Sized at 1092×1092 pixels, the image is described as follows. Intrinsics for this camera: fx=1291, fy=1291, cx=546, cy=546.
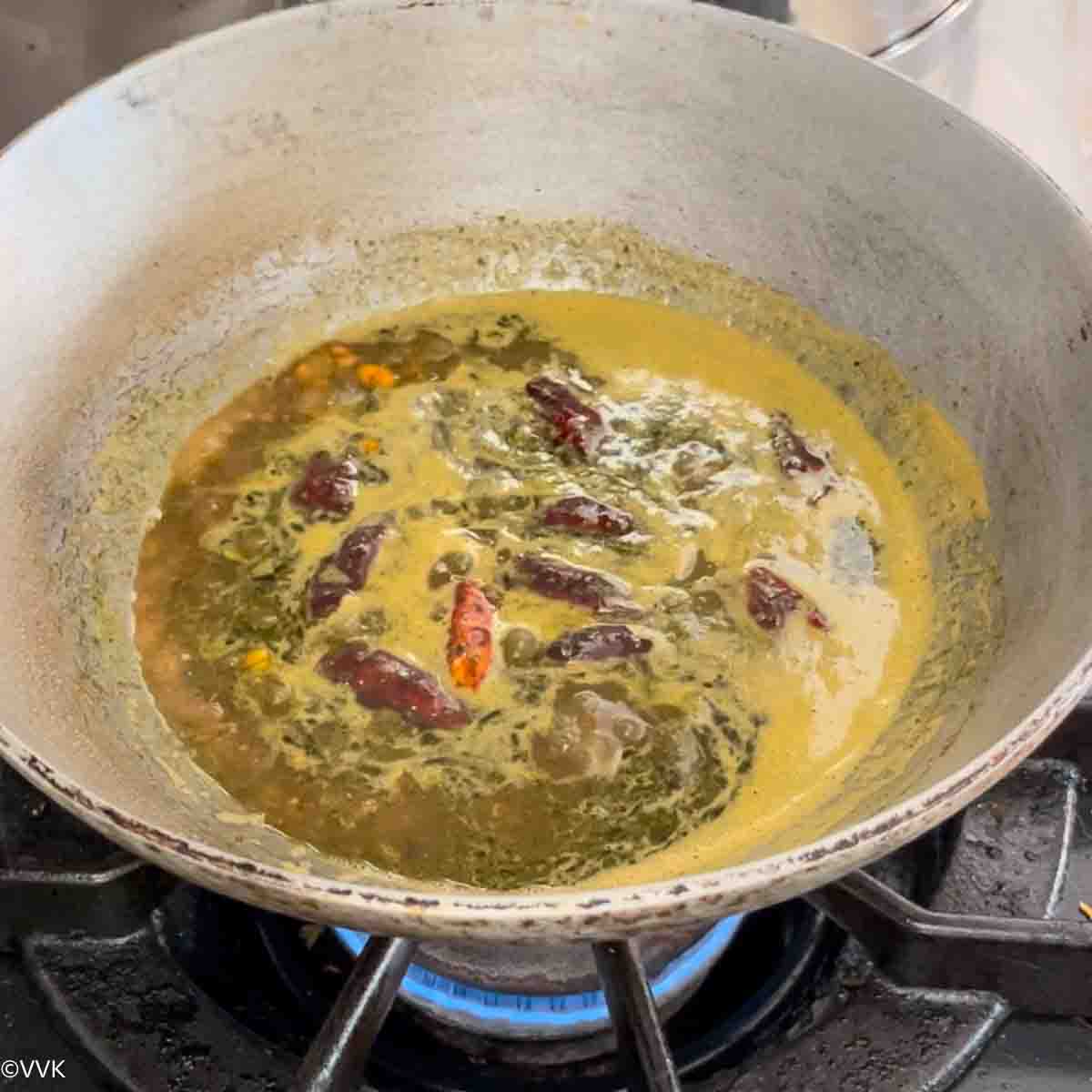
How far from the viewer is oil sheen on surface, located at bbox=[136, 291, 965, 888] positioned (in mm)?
968

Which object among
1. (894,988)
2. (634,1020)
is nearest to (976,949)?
(894,988)

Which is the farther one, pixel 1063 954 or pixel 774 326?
pixel 774 326

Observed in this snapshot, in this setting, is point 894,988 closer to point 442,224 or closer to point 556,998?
point 556,998

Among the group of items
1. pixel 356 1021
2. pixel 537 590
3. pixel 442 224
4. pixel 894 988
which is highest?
pixel 442 224

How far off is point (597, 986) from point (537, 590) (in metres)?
0.34

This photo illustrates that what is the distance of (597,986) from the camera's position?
3.08 ft

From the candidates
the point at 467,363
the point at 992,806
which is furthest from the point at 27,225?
the point at 992,806

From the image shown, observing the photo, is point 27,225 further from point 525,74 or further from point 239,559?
point 525,74

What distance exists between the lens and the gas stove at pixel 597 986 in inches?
32.8

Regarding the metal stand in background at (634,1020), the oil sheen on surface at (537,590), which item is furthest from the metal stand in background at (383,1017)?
the oil sheen on surface at (537,590)

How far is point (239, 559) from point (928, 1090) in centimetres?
71

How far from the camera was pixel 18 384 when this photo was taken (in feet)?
3.41

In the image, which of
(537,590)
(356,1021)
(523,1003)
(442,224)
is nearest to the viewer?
(356,1021)

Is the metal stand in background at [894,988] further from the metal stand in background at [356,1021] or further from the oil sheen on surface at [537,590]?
the oil sheen on surface at [537,590]
